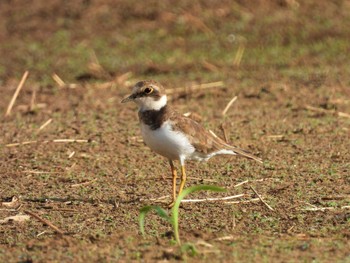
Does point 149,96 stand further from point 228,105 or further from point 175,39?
point 175,39

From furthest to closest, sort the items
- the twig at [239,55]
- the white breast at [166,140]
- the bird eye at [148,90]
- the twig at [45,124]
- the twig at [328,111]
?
1. the twig at [239,55]
2. the twig at [328,111]
3. the twig at [45,124]
4. the bird eye at [148,90]
5. the white breast at [166,140]

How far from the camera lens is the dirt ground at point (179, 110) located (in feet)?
18.2

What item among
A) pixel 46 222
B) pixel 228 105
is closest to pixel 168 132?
pixel 46 222

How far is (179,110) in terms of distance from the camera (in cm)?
914

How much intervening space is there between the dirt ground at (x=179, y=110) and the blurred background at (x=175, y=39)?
1.1 inches

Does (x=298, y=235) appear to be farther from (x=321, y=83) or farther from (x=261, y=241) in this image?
(x=321, y=83)

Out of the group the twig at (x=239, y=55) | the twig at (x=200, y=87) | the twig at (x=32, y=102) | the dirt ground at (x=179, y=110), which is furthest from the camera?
the twig at (x=239, y=55)

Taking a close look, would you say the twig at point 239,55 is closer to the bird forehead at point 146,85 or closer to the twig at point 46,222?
the bird forehead at point 146,85

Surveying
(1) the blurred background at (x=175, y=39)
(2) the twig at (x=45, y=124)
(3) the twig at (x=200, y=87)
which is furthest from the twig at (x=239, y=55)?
(2) the twig at (x=45, y=124)

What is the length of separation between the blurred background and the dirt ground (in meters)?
0.03

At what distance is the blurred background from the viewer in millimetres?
10805

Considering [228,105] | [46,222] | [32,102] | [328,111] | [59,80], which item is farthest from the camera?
[59,80]

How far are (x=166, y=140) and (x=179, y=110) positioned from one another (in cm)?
285

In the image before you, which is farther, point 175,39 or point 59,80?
point 175,39
